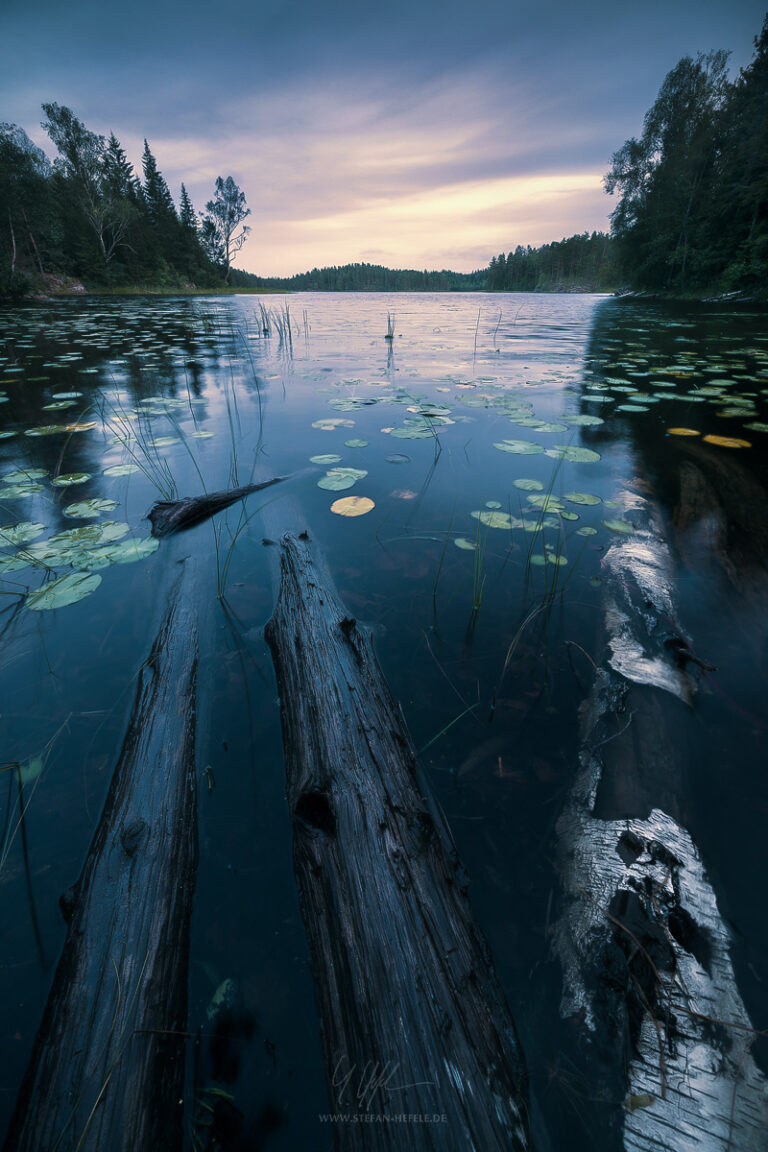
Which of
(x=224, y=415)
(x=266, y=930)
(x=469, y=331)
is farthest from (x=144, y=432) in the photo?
(x=469, y=331)

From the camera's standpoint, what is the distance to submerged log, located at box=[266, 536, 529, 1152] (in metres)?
0.60

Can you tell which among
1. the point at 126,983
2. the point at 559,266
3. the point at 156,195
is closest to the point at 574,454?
the point at 126,983

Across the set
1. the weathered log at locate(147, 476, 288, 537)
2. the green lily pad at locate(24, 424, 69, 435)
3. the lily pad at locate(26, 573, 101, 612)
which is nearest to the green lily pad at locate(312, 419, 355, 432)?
the weathered log at locate(147, 476, 288, 537)

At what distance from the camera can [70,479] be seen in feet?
9.10

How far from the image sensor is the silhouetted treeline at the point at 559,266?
7600 centimetres

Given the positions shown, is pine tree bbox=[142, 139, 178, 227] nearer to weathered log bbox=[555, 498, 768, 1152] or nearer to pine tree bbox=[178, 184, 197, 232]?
pine tree bbox=[178, 184, 197, 232]

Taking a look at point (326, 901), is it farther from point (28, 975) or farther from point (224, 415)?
point (224, 415)

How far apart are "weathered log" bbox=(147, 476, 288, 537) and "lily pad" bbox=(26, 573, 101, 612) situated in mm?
412

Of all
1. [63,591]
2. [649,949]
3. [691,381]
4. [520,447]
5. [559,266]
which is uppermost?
[559,266]

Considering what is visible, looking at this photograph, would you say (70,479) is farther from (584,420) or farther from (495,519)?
(584,420)

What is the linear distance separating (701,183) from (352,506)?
3317 cm

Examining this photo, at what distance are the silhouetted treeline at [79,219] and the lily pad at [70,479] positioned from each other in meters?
27.3

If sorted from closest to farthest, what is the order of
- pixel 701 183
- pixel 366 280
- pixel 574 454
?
pixel 574 454, pixel 701 183, pixel 366 280

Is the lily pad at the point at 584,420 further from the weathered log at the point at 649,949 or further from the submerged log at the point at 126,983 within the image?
the submerged log at the point at 126,983
